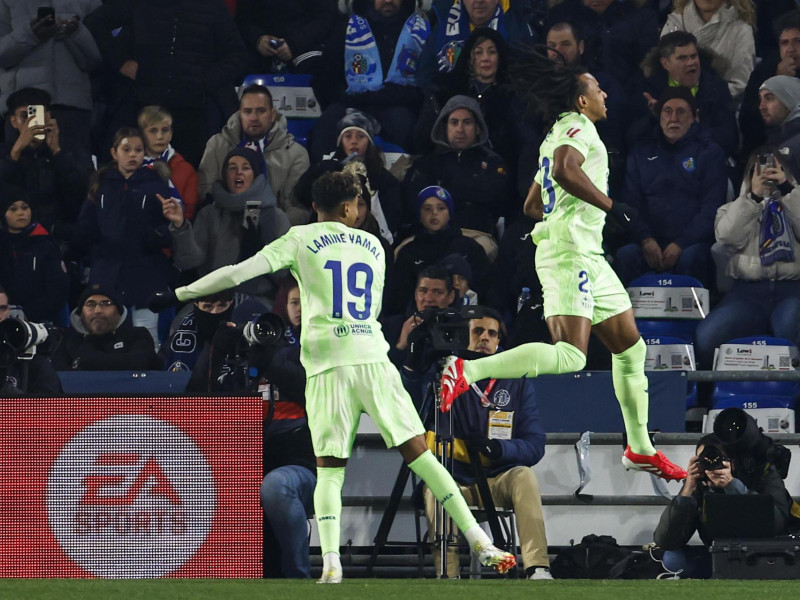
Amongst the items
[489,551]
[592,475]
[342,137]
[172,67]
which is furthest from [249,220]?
[489,551]

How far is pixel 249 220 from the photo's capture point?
1063cm

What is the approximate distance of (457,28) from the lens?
11711 millimetres

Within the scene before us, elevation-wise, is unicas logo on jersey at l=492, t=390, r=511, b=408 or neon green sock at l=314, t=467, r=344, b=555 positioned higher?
unicas logo on jersey at l=492, t=390, r=511, b=408

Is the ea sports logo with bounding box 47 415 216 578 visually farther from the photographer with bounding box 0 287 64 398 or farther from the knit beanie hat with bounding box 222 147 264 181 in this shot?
the knit beanie hat with bounding box 222 147 264 181

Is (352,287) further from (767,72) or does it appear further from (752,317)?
(767,72)

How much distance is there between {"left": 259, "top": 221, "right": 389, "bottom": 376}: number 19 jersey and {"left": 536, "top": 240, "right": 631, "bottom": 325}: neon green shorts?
3.10 ft

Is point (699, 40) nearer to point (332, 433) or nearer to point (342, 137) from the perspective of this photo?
point (342, 137)

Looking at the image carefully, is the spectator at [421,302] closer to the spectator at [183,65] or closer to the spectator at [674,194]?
the spectator at [674,194]

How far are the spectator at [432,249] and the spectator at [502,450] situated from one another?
145cm

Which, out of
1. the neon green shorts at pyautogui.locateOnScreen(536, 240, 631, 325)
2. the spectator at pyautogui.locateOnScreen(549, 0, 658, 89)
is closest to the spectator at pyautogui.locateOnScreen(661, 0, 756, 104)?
the spectator at pyautogui.locateOnScreen(549, 0, 658, 89)

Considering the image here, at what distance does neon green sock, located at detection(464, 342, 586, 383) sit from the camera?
7367 millimetres

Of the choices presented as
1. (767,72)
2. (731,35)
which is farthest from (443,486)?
(731,35)

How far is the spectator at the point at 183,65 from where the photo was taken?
11.8 m

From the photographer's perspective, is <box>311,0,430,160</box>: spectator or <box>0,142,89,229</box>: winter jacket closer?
<box>0,142,89,229</box>: winter jacket
